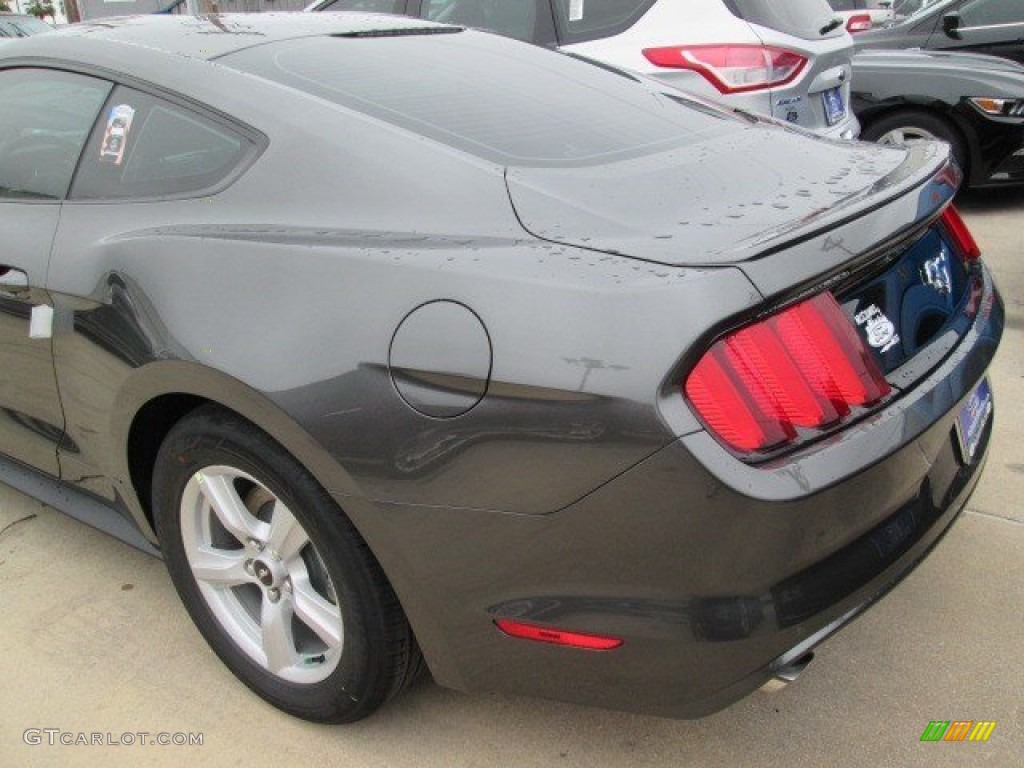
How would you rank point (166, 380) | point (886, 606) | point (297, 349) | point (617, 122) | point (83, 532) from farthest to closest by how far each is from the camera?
point (83, 532) < point (886, 606) < point (617, 122) < point (166, 380) < point (297, 349)

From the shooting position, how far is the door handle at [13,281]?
248 centimetres

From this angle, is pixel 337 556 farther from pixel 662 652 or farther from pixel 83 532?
pixel 83 532

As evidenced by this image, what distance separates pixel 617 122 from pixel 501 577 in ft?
3.84

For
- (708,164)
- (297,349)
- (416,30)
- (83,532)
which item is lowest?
(83,532)

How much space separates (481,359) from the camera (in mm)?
1709

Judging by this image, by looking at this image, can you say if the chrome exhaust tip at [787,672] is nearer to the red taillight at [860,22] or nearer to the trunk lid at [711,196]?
the trunk lid at [711,196]

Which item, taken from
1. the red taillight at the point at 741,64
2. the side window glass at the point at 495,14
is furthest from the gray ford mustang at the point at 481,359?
the side window glass at the point at 495,14

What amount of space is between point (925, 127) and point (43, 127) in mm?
5499

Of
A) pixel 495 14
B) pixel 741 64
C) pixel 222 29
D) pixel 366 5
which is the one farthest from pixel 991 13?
pixel 222 29

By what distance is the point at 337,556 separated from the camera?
1979 mm

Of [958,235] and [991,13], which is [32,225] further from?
[991,13]

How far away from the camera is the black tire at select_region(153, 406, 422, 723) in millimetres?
1984

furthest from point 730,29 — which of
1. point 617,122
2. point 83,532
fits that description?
point 83,532

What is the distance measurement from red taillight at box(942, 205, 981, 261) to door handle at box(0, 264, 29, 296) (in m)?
2.17
